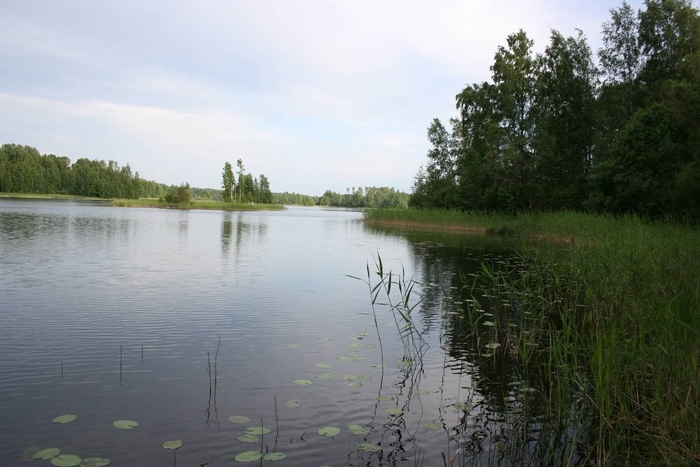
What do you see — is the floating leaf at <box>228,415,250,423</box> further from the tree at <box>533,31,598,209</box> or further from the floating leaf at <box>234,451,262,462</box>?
the tree at <box>533,31,598,209</box>

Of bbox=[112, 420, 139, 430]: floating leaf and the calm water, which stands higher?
bbox=[112, 420, 139, 430]: floating leaf

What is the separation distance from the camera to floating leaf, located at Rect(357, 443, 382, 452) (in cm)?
437

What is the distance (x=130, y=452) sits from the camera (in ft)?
13.4

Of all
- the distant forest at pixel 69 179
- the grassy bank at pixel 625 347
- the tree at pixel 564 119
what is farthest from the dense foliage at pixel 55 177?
the grassy bank at pixel 625 347

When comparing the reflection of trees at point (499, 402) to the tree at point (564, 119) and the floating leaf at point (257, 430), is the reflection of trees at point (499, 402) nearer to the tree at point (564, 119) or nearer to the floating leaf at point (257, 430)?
the floating leaf at point (257, 430)

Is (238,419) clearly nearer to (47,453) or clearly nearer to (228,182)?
(47,453)

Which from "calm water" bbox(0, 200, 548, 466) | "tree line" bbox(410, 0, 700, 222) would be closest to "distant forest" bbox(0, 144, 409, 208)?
"tree line" bbox(410, 0, 700, 222)

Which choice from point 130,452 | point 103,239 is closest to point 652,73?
point 103,239

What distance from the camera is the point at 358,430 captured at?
473 centimetres

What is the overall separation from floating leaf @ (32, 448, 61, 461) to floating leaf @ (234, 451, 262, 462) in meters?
1.47

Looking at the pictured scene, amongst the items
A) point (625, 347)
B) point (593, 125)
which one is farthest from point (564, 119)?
point (625, 347)

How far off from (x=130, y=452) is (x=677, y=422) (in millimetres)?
4463

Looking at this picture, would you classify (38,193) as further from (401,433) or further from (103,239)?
(401,433)

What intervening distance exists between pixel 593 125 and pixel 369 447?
140 ft
